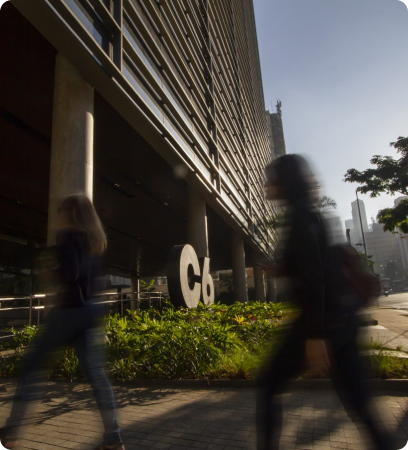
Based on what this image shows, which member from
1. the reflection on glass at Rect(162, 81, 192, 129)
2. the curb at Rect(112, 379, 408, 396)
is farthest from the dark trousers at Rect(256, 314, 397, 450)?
the reflection on glass at Rect(162, 81, 192, 129)

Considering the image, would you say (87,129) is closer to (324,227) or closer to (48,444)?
Result: (48,444)

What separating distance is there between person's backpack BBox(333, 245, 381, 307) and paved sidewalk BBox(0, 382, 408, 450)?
2.39 feet

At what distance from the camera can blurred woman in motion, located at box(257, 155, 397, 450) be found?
1756 mm

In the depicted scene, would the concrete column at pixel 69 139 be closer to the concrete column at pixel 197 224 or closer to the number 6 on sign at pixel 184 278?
the number 6 on sign at pixel 184 278

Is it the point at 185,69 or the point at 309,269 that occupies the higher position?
the point at 185,69

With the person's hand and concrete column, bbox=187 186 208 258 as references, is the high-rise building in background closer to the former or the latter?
concrete column, bbox=187 186 208 258

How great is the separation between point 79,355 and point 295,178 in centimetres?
184

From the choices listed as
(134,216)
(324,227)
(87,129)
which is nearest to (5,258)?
(134,216)

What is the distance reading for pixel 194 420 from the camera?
309 centimetres

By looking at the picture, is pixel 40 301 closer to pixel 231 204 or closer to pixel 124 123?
pixel 124 123

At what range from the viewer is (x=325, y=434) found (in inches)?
108

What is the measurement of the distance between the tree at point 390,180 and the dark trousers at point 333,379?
49.6ft

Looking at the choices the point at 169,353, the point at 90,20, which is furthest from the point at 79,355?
the point at 90,20

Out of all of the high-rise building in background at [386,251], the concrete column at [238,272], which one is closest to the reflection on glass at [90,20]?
the concrete column at [238,272]
